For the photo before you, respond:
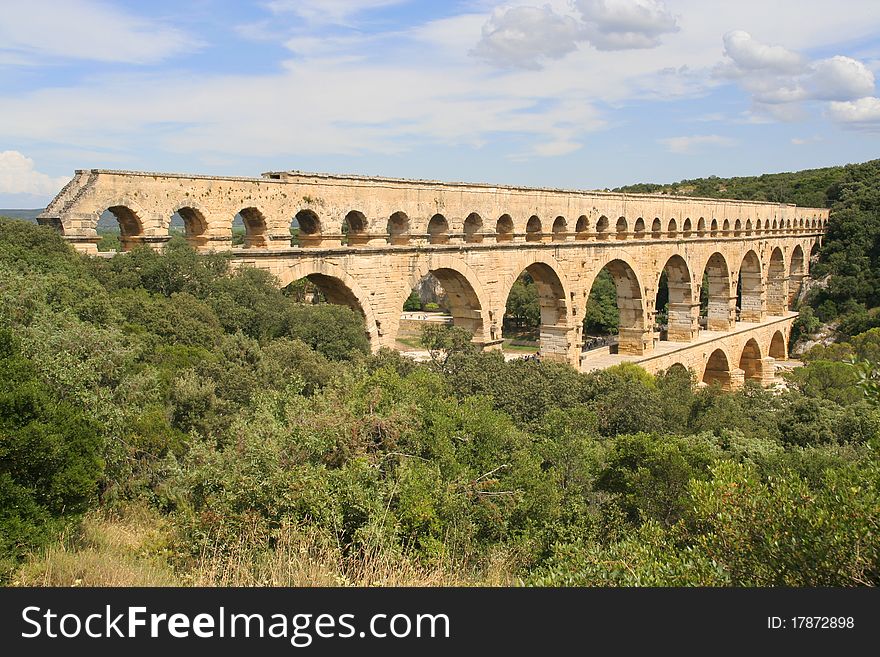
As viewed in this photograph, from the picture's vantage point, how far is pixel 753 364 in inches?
1449

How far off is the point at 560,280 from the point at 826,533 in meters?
18.1

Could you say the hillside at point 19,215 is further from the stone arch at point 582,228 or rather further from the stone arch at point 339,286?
the stone arch at point 582,228

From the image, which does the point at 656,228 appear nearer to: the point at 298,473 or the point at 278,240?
the point at 278,240

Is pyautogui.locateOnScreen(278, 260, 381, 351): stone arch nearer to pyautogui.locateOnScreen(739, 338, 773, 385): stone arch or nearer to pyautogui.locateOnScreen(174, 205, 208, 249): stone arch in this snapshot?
pyautogui.locateOnScreen(174, 205, 208, 249): stone arch

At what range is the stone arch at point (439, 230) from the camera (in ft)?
62.3

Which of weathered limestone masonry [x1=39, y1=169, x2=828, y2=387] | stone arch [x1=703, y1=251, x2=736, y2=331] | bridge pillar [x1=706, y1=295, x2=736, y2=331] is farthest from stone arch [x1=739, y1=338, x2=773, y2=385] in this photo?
stone arch [x1=703, y1=251, x2=736, y2=331]

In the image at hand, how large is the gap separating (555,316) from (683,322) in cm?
945

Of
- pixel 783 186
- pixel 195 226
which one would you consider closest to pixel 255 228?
pixel 195 226

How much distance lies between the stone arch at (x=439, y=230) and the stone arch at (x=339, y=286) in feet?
10.1

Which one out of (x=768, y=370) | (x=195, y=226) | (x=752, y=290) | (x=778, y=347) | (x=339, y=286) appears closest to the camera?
(x=195, y=226)

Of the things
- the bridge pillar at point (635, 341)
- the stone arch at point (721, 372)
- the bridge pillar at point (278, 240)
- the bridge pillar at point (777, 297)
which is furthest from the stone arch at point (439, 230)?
the bridge pillar at point (777, 297)

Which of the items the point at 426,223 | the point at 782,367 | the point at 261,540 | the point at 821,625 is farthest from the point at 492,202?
the point at 782,367

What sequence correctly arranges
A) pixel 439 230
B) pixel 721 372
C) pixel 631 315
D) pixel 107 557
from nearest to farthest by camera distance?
pixel 107 557 < pixel 439 230 < pixel 631 315 < pixel 721 372

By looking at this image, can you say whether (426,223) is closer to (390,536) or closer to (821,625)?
(390,536)
